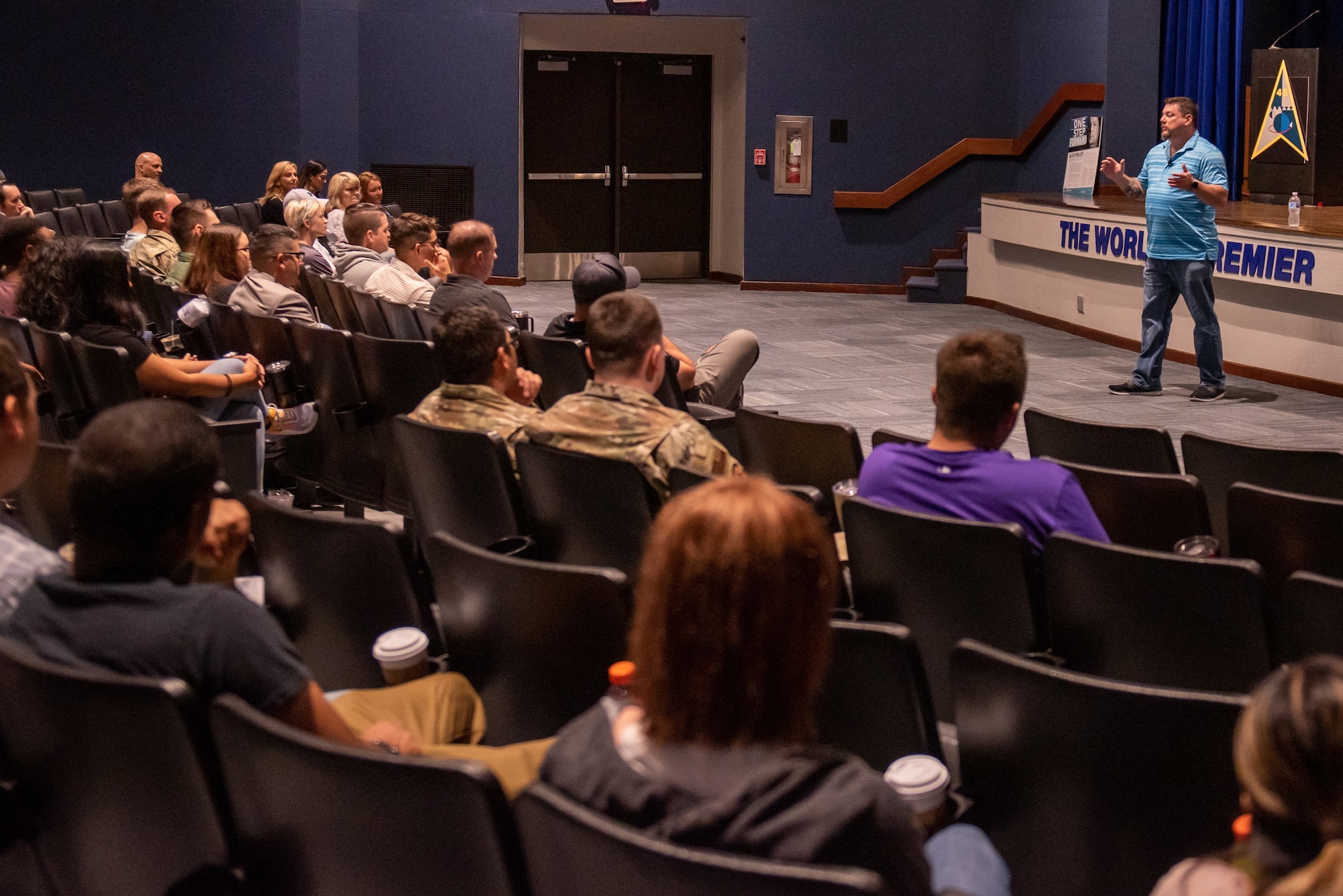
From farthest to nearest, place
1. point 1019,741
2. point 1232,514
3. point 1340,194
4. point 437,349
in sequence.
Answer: point 1340,194
point 437,349
point 1232,514
point 1019,741

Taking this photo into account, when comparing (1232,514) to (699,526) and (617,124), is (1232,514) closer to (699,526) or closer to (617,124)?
(699,526)

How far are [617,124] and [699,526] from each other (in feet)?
44.1

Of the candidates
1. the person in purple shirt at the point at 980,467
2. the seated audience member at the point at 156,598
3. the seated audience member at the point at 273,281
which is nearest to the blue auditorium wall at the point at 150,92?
the seated audience member at the point at 273,281

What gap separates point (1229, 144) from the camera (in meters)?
12.0

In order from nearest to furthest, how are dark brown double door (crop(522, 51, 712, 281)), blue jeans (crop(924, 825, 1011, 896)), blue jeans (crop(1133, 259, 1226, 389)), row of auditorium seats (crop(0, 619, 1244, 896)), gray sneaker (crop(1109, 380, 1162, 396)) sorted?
row of auditorium seats (crop(0, 619, 1244, 896)) < blue jeans (crop(924, 825, 1011, 896)) < blue jeans (crop(1133, 259, 1226, 389)) < gray sneaker (crop(1109, 380, 1162, 396)) < dark brown double door (crop(522, 51, 712, 281))

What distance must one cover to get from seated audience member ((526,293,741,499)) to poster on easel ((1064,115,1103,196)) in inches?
350

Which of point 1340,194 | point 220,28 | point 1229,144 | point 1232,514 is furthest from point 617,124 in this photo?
point 1232,514

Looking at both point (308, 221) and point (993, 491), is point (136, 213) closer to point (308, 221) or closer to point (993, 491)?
point (308, 221)

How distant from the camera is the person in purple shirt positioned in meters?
2.68

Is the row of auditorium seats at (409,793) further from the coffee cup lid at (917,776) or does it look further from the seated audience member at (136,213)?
the seated audience member at (136,213)

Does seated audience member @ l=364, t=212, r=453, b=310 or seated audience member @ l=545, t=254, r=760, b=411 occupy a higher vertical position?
seated audience member @ l=364, t=212, r=453, b=310

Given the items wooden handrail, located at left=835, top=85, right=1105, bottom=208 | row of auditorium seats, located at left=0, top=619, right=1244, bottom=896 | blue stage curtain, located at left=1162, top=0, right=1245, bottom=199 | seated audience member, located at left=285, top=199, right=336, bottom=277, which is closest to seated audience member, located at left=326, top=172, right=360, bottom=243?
seated audience member, located at left=285, top=199, right=336, bottom=277

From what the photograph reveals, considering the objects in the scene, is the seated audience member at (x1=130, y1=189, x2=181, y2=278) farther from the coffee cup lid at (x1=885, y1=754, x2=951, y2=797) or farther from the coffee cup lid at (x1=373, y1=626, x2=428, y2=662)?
the coffee cup lid at (x1=885, y1=754, x2=951, y2=797)

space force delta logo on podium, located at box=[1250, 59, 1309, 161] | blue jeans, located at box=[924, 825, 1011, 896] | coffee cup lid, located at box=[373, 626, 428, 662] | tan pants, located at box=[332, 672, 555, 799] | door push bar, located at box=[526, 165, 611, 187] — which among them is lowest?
tan pants, located at box=[332, 672, 555, 799]
